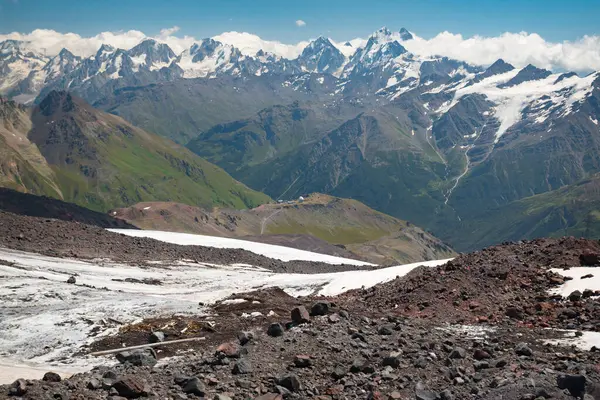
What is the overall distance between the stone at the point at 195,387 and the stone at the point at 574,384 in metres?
9.37

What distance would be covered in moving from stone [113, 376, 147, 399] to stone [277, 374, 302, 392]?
3.57 m

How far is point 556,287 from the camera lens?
2958 cm

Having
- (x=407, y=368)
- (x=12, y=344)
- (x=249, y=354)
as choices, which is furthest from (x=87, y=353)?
(x=407, y=368)

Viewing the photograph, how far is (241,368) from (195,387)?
1709 millimetres

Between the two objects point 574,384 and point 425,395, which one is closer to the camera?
point 574,384

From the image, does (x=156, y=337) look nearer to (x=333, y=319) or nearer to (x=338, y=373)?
(x=333, y=319)

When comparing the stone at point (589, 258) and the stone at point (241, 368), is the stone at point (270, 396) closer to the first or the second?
the stone at point (241, 368)

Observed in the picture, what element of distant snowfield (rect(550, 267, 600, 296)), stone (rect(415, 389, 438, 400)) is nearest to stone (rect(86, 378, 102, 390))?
stone (rect(415, 389, 438, 400))

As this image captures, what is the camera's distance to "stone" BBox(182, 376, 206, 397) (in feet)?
50.6

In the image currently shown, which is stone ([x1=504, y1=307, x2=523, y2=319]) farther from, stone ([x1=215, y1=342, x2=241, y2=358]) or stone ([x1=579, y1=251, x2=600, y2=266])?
stone ([x1=215, y1=342, x2=241, y2=358])

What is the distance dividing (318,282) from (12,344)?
85.9ft

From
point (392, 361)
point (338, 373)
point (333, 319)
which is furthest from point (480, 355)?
point (333, 319)

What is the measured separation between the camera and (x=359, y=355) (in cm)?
1856

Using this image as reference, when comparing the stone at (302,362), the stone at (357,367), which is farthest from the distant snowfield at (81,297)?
the stone at (357,367)
